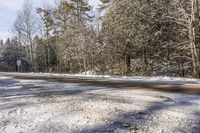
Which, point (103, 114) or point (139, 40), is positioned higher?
point (139, 40)

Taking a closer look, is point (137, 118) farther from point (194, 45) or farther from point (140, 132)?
point (194, 45)

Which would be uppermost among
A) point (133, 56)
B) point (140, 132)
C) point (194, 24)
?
point (194, 24)

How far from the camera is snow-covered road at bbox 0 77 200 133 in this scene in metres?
6.77

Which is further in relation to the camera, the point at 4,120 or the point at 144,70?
the point at 144,70

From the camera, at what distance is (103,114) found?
7.70m

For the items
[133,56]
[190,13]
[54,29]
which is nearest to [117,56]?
[133,56]

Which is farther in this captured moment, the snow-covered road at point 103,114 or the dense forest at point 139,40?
the dense forest at point 139,40

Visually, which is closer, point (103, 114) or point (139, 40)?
point (103, 114)

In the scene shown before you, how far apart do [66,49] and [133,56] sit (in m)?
10.8

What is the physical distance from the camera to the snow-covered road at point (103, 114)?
6766mm

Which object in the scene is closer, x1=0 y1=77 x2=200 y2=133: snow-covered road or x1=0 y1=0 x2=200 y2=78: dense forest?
x1=0 y1=77 x2=200 y2=133: snow-covered road

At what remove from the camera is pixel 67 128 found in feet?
22.4

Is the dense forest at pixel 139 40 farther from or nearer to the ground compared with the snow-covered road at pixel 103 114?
farther from the ground

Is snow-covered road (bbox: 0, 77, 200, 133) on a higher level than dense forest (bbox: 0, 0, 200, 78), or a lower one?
lower
